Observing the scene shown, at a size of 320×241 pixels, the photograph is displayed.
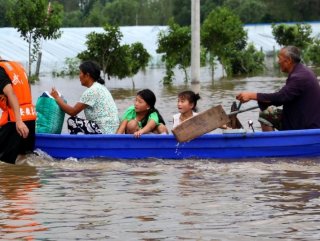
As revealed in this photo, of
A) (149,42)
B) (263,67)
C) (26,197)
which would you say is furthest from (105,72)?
(26,197)

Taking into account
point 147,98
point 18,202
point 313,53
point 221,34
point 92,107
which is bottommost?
point 18,202

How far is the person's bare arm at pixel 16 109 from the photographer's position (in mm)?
9148

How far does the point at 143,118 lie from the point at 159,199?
2693 mm

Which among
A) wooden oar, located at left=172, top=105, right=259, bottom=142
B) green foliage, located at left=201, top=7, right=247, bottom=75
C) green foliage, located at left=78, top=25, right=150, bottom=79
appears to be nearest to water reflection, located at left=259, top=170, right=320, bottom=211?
wooden oar, located at left=172, top=105, right=259, bottom=142

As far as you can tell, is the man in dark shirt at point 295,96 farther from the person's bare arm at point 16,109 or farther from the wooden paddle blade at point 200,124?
the person's bare arm at point 16,109

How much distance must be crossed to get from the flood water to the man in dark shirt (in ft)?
1.45

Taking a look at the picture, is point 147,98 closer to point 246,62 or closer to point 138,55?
point 138,55

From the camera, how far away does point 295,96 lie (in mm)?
9859

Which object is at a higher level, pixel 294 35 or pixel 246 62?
pixel 294 35

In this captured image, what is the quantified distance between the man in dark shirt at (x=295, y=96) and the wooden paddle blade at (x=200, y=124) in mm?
294

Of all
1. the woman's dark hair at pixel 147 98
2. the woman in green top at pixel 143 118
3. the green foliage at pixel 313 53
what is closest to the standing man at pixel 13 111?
the woman in green top at pixel 143 118

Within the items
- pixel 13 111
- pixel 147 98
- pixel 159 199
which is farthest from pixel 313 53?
pixel 159 199

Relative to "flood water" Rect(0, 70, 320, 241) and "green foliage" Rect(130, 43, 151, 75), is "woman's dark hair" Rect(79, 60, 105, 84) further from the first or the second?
"green foliage" Rect(130, 43, 151, 75)

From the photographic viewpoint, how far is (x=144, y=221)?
6.64 m
